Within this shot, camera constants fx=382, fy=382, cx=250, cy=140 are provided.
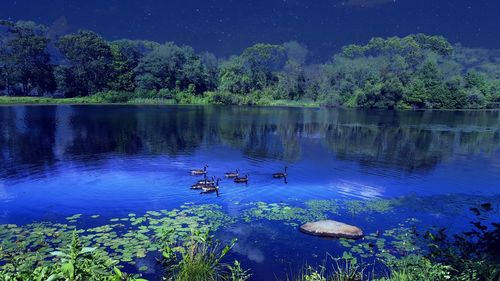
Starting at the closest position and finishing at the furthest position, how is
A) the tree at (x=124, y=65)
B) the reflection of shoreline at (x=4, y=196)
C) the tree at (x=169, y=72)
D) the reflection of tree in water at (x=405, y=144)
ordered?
1. the reflection of shoreline at (x=4, y=196)
2. the reflection of tree in water at (x=405, y=144)
3. the tree at (x=124, y=65)
4. the tree at (x=169, y=72)

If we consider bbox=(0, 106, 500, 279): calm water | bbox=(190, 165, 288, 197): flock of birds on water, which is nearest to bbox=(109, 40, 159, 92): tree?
bbox=(0, 106, 500, 279): calm water

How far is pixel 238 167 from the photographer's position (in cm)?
2358

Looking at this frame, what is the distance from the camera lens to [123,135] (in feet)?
116

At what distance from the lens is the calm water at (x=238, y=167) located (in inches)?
578

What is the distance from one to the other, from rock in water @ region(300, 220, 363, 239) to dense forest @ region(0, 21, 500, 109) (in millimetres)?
81870

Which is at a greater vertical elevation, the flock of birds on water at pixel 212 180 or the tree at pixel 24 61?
the tree at pixel 24 61

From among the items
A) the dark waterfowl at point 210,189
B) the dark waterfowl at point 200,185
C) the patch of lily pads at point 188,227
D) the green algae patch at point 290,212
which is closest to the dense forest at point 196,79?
the dark waterfowl at point 200,185

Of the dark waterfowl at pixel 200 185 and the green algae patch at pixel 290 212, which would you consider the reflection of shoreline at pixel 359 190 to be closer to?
the green algae patch at pixel 290 212

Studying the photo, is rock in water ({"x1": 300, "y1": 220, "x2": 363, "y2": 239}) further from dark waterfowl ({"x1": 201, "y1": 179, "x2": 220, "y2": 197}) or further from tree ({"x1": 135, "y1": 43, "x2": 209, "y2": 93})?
tree ({"x1": 135, "y1": 43, "x2": 209, "y2": 93})

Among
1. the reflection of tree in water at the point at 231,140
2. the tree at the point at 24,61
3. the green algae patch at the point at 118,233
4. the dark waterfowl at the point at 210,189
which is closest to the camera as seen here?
the green algae patch at the point at 118,233

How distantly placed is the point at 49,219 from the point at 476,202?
1816 cm

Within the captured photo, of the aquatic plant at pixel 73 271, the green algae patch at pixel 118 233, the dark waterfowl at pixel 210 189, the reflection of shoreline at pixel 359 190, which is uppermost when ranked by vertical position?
the aquatic plant at pixel 73 271

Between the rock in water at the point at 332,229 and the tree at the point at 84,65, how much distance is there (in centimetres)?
8830

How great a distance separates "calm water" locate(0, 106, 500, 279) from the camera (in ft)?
48.2
